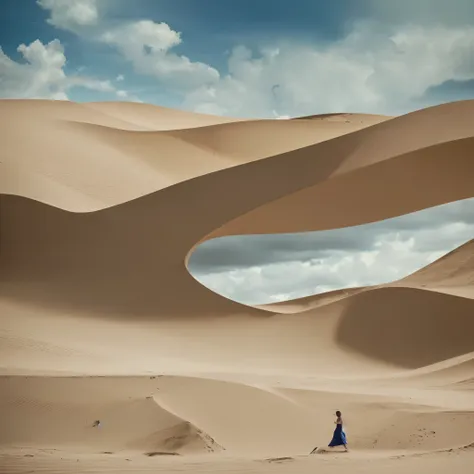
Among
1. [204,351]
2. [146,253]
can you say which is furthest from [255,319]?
[146,253]

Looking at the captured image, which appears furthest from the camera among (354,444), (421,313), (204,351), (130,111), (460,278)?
(130,111)

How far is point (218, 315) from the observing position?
744 inches

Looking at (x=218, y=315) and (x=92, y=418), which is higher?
(x=218, y=315)

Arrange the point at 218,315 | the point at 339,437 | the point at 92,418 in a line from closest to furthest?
the point at 339,437 < the point at 92,418 < the point at 218,315

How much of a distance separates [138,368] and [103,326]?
239 cm

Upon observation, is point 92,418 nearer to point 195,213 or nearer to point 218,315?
point 218,315

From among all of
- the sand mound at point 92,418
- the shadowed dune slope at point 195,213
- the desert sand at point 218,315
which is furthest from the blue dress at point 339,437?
the shadowed dune slope at point 195,213

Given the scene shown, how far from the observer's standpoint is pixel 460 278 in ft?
72.5

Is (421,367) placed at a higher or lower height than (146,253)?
lower

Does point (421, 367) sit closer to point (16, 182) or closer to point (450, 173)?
point (450, 173)

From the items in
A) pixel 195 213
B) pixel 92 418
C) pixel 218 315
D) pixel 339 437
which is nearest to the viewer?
pixel 339 437

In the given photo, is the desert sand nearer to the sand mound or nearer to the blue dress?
the sand mound

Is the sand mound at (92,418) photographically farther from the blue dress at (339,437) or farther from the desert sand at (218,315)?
the blue dress at (339,437)

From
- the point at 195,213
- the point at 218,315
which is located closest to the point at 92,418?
the point at 218,315
